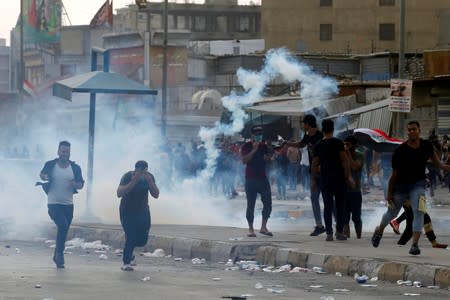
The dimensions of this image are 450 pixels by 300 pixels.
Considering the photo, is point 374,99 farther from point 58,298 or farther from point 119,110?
point 58,298

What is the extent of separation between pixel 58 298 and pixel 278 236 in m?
7.46

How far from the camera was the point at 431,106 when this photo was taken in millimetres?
45469

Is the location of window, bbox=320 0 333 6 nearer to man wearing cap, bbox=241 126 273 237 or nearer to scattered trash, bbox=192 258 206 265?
man wearing cap, bbox=241 126 273 237

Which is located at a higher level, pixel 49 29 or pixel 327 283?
pixel 49 29

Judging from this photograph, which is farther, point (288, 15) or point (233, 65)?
point (288, 15)

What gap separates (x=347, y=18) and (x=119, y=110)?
47.2 metres

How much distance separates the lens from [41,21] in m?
82.8

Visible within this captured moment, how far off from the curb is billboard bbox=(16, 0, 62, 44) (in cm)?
6227

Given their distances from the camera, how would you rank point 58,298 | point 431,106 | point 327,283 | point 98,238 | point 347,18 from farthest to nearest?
point 347,18
point 431,106
point 98,238
point 327,283
point 58,298

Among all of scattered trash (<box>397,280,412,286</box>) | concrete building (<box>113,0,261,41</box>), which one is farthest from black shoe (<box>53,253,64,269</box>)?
concrete building (<box>113,0,261,41</box>)

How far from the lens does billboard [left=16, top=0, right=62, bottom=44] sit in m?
82.6

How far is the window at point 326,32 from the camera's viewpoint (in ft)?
274

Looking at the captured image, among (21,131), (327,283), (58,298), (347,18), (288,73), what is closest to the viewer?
(58,298)

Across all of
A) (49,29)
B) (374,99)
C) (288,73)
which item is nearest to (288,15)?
(49,29)
